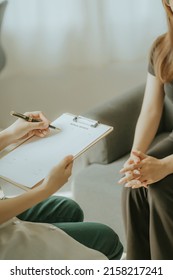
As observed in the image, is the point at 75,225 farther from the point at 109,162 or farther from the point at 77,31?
the point at 77,31

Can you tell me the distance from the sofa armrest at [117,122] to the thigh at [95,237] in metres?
0.47

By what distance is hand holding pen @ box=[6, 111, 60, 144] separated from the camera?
1323mm

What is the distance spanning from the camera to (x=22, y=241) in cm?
113

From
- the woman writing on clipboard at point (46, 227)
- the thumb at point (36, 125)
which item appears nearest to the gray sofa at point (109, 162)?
the woman writing on clipboard at point (46, 227)

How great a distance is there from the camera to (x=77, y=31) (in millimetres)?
2203

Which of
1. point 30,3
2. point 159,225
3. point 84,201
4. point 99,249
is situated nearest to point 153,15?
point 30,3

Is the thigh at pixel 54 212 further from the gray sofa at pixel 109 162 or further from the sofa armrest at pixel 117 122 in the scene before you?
the sofa armrest at pixel 117 122

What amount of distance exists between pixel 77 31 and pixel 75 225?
119cm

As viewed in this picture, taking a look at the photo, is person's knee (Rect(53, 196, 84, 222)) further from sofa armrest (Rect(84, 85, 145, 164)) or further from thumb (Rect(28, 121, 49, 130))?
sofa armrest (Rect(84, 85, 145, 164))

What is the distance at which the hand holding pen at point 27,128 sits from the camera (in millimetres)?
1323

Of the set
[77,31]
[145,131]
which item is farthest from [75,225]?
[77,31]

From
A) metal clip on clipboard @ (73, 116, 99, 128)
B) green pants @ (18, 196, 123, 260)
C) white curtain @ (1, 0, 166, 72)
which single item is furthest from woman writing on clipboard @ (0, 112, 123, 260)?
white curtain @ (1, 0, 166, 72)

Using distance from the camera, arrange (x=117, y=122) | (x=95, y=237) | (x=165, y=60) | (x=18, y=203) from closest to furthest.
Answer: (x=18, y=203) < (x=95, y=237) < (x=165, y=60) < (x=117, y=122)

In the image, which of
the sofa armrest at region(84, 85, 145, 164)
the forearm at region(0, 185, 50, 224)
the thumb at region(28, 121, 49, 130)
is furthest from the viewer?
the sofa armrest at region(84, 85, 145, 164)
